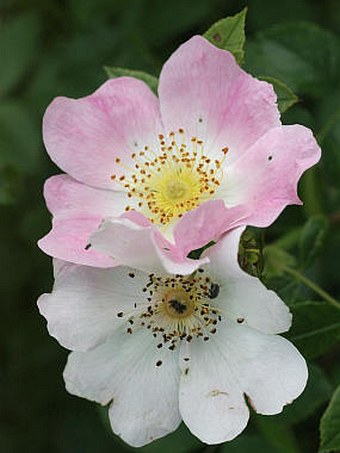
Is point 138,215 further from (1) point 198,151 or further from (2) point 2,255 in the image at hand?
(2) point 2,255

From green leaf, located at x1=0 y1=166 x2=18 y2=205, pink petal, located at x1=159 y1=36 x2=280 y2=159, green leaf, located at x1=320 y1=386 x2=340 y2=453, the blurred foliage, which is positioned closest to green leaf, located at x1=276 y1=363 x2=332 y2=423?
the blurred foliage

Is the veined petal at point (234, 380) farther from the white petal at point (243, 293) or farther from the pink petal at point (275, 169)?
the pink petal at point (275, 169)

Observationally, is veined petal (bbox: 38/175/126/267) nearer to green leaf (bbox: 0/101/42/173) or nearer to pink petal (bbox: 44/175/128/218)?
pink petal (bbox: 44/175/128/218)

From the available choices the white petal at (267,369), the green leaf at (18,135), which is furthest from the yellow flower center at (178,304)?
the green leaf at (18,135)

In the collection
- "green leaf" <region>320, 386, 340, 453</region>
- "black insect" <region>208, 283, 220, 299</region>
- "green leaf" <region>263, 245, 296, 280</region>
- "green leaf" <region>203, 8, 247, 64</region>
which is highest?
"green leaf" <region>203, 8, 247, 64</region>

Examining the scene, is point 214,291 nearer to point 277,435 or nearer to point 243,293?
point 243,293

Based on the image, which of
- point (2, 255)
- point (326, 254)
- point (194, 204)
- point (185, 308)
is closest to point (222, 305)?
point (185, 308)

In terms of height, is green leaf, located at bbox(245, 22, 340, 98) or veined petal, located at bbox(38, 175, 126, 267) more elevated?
veined petal, located at bbox(38, 175, 126, 267)
